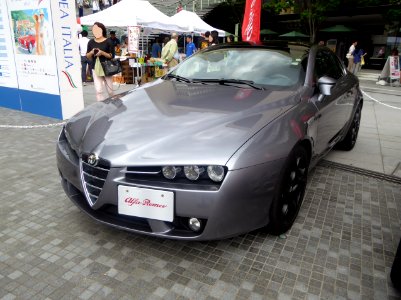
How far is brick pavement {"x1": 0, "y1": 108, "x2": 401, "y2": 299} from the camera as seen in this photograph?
80.3 inches

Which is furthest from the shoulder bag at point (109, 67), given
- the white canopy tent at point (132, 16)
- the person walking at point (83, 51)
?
the person walking at point (83, 51)

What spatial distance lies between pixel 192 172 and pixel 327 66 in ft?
8.43

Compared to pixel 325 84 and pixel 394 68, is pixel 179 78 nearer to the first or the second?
pixel 325 84

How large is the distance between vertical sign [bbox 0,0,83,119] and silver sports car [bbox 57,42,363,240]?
3.49m

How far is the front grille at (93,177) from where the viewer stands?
217 centimetres

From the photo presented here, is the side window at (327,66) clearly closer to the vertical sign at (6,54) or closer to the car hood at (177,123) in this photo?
the car hood at (177,123)

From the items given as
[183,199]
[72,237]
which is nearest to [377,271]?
[183,199]

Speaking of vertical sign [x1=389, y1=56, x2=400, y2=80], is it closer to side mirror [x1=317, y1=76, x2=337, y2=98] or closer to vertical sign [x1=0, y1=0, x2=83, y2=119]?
vertical sign [x1=0, y1=0, x2=83, y2=119]

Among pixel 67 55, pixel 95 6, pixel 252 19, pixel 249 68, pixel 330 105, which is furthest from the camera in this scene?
pixel 95 6

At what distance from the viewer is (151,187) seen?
6.68 ft

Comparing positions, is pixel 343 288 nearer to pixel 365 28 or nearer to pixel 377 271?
pixel 377 271

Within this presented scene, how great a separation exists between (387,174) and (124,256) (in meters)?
3.31

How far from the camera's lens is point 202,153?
80.5 inches

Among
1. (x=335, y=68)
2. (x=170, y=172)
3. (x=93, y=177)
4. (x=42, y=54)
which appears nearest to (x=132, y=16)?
(x=42, y=54)
